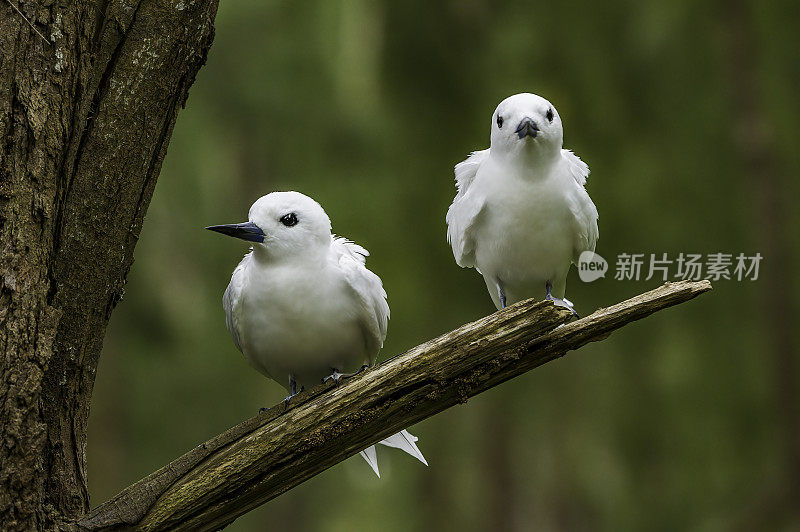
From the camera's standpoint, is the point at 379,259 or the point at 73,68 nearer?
the point at 73,68

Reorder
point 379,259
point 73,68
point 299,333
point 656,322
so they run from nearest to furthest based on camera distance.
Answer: point 73,68
point 299,333
point 379,259
point 656,322

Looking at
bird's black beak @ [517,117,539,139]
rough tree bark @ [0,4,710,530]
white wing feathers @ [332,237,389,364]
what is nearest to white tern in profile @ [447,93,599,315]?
bird's black beak @ [517,117,539,139]

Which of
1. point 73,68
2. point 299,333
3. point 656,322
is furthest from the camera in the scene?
point 656,322

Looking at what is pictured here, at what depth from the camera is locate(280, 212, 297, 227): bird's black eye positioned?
3514 millimetres

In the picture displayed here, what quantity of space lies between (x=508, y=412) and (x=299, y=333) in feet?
13.3

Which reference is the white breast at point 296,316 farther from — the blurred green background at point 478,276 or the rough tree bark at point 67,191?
the blurred green background at point 478,276

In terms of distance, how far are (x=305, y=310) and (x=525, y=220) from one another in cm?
93

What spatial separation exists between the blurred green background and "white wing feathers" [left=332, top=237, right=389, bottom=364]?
9.73 feet

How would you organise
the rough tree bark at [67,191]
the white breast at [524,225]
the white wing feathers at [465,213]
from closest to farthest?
the rough tree bark at [67,191], the white breast at [524,225], the white wing feathers at [465,213]

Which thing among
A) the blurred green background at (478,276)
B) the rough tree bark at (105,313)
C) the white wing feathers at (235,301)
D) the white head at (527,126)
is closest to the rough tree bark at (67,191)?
the rough tree bark at (105,313)

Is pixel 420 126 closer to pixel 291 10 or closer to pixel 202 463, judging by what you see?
pixel 291 10

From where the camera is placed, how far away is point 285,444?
296cm

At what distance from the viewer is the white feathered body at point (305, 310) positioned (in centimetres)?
355

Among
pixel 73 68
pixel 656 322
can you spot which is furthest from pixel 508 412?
pixel 73 68
